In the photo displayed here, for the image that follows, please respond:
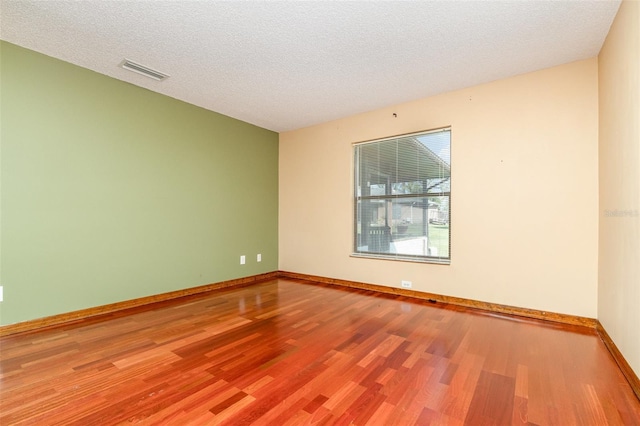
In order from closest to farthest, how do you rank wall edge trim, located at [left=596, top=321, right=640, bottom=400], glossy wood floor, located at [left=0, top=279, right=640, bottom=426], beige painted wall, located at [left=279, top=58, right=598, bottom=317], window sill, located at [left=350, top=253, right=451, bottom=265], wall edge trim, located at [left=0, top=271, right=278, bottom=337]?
glossy wood floor, located at [left=0, top=279, right=640, bottom=426] < wall edge trim, located at [left=596, top=321, right=640, bottom=400] < wall edge trim, located at [left=0, top=271, right=278, bottom=337] < beige painted wall, located at [left=279, top=58, right=598, bottom=317] < window sill, located at [left=350, top=253, right=451, bottom=265]

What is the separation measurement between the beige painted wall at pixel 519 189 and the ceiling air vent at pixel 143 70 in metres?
2.70

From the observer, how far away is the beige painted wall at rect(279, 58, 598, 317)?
2812 mm

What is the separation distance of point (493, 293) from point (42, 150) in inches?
189

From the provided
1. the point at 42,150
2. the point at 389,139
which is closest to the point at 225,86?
the point at 42,150

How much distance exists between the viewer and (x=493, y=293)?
324 centimetres

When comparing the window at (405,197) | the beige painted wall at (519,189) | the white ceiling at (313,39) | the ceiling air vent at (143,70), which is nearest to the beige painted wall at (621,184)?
the beige painted wall at (519,189)

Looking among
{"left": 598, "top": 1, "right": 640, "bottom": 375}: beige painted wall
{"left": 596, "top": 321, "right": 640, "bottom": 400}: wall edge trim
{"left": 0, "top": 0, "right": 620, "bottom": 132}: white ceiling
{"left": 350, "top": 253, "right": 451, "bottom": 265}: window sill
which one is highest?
{"left": 0, "top": 0, "right": 620, "bottom": 132}: white ceiling

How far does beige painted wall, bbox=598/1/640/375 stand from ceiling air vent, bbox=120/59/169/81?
391cm

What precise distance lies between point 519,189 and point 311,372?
2.80m

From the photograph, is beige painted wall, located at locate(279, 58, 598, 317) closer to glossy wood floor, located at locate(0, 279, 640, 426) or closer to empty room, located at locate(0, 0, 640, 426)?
empty room, located at locate(0, 0, 640, 426)

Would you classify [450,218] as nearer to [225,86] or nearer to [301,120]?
[301,120]

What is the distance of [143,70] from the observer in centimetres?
305

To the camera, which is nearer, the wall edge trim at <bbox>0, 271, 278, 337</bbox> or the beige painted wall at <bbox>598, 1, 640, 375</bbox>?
the beige painted wall at <bbox>598, 1, 640, 375</bbox>

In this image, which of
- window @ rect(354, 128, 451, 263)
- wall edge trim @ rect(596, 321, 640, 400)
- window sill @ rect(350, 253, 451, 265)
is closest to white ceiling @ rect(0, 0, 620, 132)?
window @ rect(354, 128, 451, 263)
